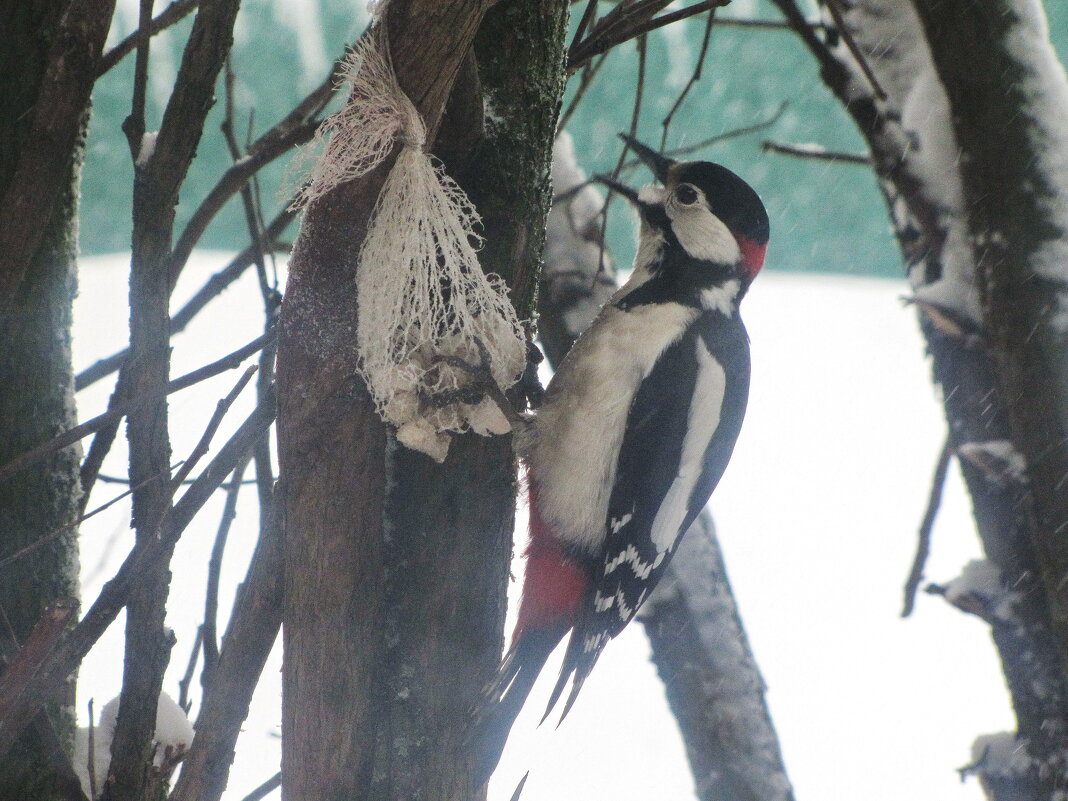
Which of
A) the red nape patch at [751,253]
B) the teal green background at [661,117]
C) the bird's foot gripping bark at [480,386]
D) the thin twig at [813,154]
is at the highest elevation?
the teal green background at [661,117]

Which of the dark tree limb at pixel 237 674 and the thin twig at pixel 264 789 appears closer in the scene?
the dark tree limb at pixel 237 674

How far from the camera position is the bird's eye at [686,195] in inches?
69.1

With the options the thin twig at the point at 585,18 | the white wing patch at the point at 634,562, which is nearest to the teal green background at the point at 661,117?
the thin twig at the point at 585,18

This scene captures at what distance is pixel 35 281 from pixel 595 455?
0.81m

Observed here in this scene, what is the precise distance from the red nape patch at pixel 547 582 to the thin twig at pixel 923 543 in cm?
65

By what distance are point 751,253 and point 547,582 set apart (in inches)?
26.1

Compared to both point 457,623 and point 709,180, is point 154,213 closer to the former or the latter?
point 457,623

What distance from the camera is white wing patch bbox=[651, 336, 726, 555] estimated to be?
5.28 feet

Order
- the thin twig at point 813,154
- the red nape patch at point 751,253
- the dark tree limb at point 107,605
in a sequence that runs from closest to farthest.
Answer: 1. the dark tree limb at point 107,605
2. the red nape patch at point 751,253
3. the thin twig at point 813,154

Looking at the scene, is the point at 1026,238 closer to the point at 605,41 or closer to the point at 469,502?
the point at 605,41

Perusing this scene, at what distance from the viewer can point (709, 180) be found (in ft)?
5.76

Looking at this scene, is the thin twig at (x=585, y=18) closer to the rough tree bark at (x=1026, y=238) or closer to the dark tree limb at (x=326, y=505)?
the dark tree limb at (x=326, y=505)

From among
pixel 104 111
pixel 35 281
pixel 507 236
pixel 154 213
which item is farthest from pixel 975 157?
pixel 104 111

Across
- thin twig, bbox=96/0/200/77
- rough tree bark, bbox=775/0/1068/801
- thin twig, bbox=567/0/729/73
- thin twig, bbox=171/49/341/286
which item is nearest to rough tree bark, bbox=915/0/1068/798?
rough tree bark, bbox=775/0/1068/801
